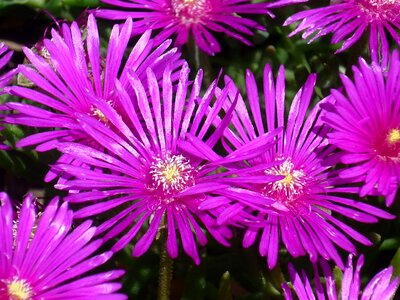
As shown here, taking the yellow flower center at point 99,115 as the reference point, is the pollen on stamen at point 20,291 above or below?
below

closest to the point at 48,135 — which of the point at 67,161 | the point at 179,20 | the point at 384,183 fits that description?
the point at 67,161

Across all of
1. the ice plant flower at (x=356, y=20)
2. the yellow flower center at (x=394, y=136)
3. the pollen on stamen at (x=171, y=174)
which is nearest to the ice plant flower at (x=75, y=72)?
the pollen on stamen at (x=171, y=174)

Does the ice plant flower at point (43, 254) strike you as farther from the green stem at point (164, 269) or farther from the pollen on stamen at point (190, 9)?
the pollen on stamen at point (190, 9)

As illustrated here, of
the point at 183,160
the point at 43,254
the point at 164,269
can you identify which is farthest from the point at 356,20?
the point at 43,254

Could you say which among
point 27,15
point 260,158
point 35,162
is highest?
point 27,15

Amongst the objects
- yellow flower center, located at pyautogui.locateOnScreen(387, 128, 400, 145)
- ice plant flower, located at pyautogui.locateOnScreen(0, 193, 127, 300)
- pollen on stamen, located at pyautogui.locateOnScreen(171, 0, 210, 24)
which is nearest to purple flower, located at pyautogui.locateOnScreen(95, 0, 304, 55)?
pollen on stamen, located at pyautogui.locateOnScreen(171, 0, 210, 24)

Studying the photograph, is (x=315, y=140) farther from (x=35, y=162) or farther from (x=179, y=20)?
(x=35, y=162)
